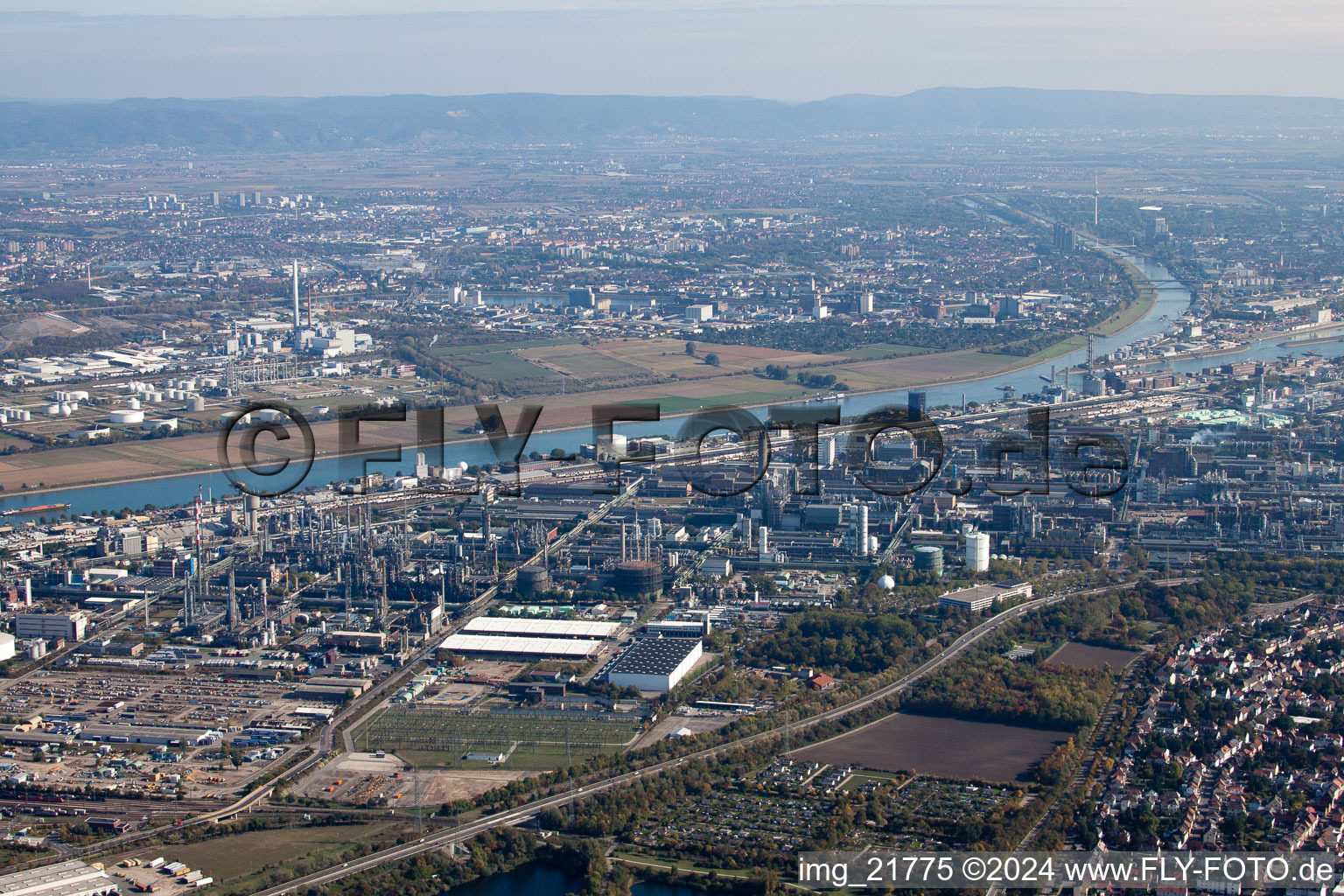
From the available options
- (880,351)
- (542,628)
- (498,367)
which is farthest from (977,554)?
(880,351)

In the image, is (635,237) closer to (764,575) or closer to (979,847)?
(764,575)

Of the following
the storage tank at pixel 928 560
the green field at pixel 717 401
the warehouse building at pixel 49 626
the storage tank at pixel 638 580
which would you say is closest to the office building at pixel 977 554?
the storage tank at pixel 928 560

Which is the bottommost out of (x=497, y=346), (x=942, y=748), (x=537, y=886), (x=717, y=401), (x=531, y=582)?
(x=537, y=886)

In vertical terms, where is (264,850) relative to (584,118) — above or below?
→ below

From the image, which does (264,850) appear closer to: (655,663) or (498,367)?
(655,663)

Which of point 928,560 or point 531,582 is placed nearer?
point 531,582

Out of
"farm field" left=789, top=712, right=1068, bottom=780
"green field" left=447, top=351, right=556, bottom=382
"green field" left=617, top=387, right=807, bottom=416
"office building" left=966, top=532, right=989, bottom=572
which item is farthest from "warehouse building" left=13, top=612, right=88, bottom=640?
"green field" left=447, top=351, right=556, bottom=382

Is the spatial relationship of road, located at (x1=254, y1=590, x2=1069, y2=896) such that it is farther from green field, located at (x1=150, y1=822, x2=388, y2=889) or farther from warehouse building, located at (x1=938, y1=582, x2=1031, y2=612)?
warehouse building, located at (x1=938, y1=582, x2=1031, y2=612)
